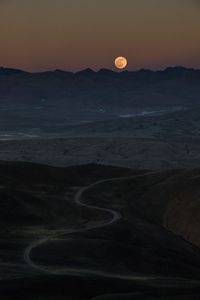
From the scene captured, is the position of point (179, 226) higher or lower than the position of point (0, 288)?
lower

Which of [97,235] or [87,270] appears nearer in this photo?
[87,270]

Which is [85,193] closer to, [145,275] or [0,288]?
[145,275]

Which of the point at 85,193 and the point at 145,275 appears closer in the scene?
the point at 145,275

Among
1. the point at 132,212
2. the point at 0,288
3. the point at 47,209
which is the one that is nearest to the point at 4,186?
the point at 47,209

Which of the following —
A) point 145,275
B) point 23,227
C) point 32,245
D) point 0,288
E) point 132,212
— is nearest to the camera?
point 0,288

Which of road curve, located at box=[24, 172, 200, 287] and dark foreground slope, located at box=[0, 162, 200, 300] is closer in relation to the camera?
dark foreground slope, located at box=[0, 162, 200, 300]

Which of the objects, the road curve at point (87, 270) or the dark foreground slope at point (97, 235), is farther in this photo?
the road curve at point (87, 270)

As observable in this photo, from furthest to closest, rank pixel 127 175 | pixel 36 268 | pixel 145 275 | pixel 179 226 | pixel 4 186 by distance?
pixel 127 175
pixel 4 186
pixel 179 226
pixel 145 275
pixel 36 268
